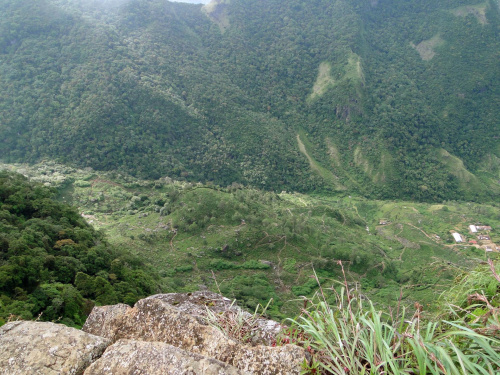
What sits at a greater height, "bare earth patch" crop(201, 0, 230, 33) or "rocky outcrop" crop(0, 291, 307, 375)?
"bare earth patch" crop(201, 0, 230, 33)

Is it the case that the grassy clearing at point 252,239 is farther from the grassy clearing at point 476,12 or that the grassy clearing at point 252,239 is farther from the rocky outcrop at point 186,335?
the grassy clearing at point 476,12

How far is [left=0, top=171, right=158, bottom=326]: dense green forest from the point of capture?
59.5 feet

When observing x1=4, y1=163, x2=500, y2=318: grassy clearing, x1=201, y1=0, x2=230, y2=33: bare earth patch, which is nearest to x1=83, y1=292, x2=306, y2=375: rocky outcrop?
x1=4, y1=163, x2=500, y2=318: grassy clearing

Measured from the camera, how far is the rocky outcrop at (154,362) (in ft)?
16.9

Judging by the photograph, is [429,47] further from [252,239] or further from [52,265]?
[52,265]

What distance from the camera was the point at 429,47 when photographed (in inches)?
5955

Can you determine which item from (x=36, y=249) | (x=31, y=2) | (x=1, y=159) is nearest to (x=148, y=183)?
(x=1, y=159)

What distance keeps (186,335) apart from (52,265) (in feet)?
74.9

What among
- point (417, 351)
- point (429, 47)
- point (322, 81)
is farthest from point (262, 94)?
point (417, 351)

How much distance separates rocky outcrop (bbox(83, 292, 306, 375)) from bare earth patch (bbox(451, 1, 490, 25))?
193836mm

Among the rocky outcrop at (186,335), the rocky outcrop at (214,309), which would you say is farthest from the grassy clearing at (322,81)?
the rocky outcrop at (186,335)

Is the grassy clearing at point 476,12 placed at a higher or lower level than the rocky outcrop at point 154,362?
higher

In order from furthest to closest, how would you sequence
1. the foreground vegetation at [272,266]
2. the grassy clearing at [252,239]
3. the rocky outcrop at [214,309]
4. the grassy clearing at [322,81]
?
the grassy clearing at [322,81], the grassy clearing at [252,239], the rocky outcrop at [214,309], the foreground vegetation at [272,266]

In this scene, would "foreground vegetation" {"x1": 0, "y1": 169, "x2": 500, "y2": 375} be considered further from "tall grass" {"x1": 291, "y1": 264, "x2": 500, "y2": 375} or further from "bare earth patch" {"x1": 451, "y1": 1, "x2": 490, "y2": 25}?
"bare earth patch" {"x1": 451, "y1": 1, "x2": 490, "y2": 25}
